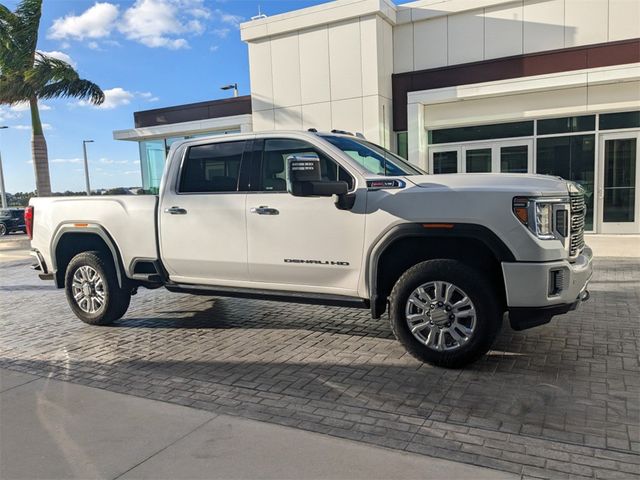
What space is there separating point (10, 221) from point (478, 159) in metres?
22.2

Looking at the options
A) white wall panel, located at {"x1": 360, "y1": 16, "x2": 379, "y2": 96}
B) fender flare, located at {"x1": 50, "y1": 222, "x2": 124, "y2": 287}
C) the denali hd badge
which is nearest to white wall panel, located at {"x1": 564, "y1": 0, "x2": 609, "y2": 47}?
white wall panel, located at {"x1": 360, "y1": 16, "x2": 379, "y2": 96}

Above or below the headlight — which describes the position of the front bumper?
below

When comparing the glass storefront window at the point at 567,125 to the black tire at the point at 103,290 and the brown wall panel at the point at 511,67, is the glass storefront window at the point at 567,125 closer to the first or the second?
the brown wall panel at the point at 511,67

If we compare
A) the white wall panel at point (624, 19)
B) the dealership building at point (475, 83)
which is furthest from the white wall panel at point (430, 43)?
the white wall panel at point (624, 19)

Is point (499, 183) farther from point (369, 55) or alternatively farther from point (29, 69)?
point (29, 69)

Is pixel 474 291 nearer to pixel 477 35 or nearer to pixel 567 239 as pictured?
pixel 567 239

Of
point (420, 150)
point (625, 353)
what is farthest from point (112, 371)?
point (420, 150)

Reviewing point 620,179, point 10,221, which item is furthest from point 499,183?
point 10,221

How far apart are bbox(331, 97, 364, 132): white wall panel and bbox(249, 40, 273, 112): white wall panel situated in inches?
86.9

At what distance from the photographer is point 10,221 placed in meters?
25.5

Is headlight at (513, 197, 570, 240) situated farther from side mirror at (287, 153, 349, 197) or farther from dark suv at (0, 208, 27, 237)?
dark suv at (0, 208, 27, 237)

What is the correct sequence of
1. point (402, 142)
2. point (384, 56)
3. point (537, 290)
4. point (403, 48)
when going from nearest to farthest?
point (537, 290) → point (384, 56) → point (403, 48) → point (402, 142)

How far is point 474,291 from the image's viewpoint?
14.1 feet

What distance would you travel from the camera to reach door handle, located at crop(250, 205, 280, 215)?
514cm
